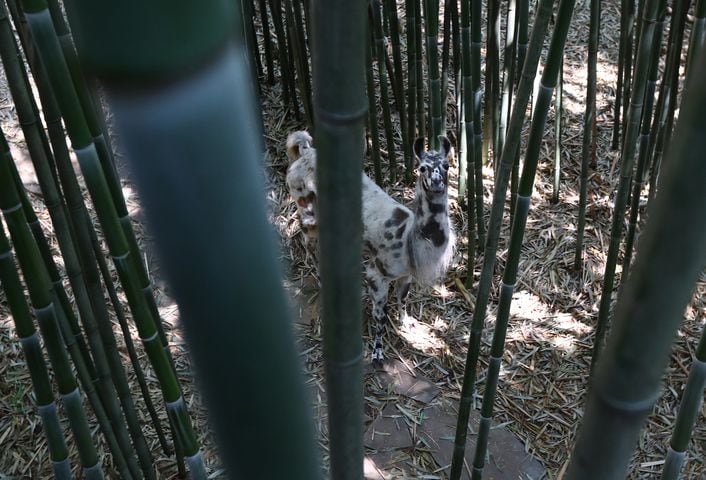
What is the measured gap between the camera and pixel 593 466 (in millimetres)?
582

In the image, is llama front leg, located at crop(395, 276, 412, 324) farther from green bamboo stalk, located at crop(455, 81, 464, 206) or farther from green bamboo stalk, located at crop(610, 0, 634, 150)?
green bamboo stalk, located at crop(610, 0, 634, 150)

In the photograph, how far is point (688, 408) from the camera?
117 centimetres

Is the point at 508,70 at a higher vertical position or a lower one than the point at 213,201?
lower

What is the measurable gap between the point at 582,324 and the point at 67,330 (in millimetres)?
1947

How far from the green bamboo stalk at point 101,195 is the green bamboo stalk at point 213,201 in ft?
1.37

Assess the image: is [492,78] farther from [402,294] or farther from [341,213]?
[341,213]

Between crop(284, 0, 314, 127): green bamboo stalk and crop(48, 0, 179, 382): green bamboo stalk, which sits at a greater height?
crop(48, 0, 179, 382): green bamboo stalk

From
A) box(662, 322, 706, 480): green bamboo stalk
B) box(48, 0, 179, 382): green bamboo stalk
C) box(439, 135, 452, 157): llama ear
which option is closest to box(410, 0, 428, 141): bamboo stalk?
box(439, 135, 452, 157): llama ear

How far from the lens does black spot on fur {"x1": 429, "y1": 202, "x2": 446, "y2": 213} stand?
262cm

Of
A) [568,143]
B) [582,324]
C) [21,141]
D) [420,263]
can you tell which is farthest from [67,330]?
[568,143]

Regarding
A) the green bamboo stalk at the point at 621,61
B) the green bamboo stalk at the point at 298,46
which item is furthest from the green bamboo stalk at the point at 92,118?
the green bamboo stalk at the point at 621,61

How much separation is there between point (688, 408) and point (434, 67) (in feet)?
5.54

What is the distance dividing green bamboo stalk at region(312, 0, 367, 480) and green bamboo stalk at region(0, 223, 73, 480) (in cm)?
66

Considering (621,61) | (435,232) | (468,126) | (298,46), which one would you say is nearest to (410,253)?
(435,232)
